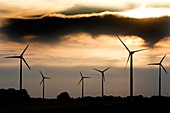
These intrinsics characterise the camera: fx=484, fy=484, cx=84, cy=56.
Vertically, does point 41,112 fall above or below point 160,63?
below

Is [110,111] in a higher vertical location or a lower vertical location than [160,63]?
lower

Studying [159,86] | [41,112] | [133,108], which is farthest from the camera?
[159,86]

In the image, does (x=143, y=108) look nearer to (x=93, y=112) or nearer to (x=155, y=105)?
(x=155, y=105)

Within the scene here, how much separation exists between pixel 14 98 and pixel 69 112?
79.9m

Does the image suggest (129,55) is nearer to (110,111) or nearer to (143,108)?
(143,108)

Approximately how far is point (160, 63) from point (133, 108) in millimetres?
45543

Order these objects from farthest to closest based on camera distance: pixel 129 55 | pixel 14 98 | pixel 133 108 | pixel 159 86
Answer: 1. pixel 14 98
2. pixel 159 86
3. pixel 129 55
4. pixel 133 108

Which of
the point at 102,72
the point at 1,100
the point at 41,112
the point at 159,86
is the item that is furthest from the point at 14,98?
the point at 41,112

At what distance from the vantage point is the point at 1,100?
536 feet

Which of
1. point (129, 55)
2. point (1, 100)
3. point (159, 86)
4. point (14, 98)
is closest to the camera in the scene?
point (129, 55)

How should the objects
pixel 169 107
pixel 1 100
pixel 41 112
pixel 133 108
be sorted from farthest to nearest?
pixel 1 100 → pixel 169 107 → pixel 133 108 → pixel 41 112

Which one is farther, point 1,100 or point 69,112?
point 1,100

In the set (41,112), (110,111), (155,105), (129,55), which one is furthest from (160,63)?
(41,112)

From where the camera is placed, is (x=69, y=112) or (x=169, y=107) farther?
(x=169, y=107)
